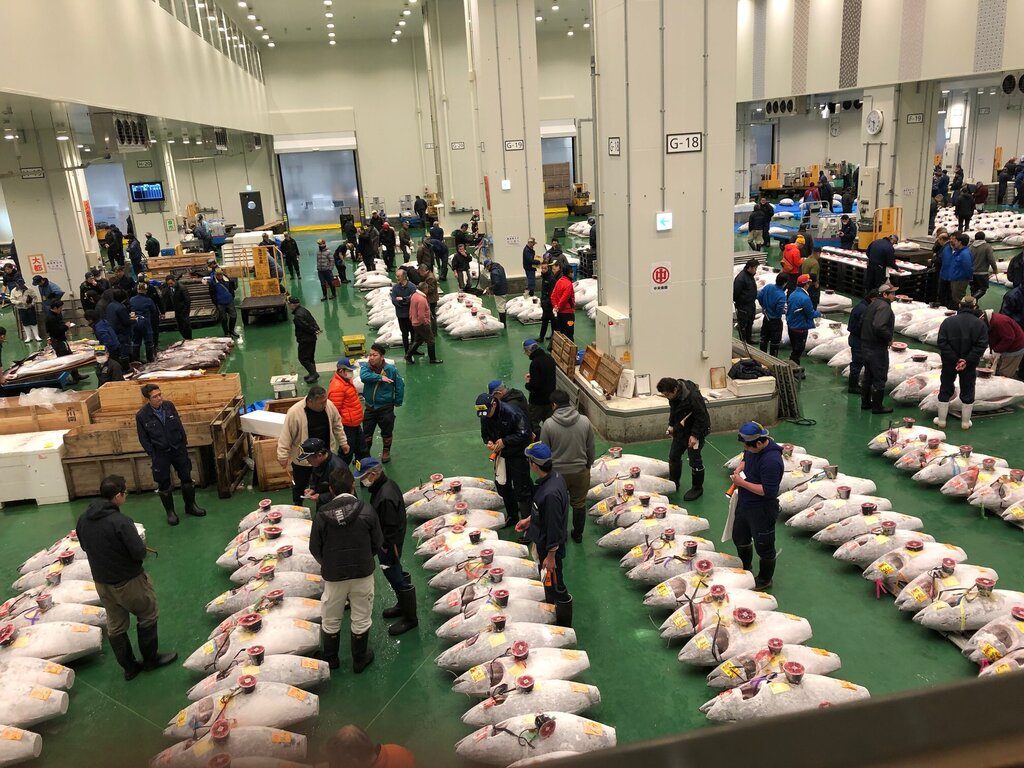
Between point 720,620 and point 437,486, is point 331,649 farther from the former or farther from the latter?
point 720,620

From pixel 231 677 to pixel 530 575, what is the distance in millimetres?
2695

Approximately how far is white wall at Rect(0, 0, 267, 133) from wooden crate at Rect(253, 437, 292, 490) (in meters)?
5.67

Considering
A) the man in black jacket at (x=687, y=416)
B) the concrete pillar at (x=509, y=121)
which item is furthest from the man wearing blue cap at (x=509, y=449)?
the concrete pillar at (x=509, y=121)

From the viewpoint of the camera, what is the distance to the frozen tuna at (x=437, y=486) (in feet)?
29.4

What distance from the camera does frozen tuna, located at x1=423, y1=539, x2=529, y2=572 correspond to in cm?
753

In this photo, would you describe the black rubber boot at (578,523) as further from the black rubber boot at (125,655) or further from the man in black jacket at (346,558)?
the black rubber boot at (125,655)

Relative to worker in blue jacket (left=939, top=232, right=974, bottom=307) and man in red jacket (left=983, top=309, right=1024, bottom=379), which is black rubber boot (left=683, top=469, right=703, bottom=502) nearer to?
man in red jacket (left=983, top=309, right=1024, bottom=379)

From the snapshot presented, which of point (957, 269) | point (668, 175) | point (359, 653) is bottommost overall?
point (359, 653)

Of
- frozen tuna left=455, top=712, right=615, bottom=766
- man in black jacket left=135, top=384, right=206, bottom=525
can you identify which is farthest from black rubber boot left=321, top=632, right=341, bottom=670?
man in black jacket left=135, top=384, right=206, bottom=525

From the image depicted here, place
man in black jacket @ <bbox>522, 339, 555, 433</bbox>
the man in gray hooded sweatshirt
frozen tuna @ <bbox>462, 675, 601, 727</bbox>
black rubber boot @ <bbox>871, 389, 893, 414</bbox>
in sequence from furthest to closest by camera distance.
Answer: black rubber boot @ <bbox>871, 389, 893, 414</bbox> < man in black jacket @ <bbox>522, 339, 555, 433</bbox> < the man in gray hooded sweatshirt < frozen tuna @ <bbox>462, 675, 601, 727</bbox>

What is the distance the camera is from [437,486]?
898 cm

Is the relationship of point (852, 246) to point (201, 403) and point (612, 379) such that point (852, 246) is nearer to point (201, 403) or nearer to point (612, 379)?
point (612, 379)

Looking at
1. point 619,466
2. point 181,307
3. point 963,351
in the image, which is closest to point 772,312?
point 963,351

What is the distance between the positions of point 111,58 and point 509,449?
1181cm
